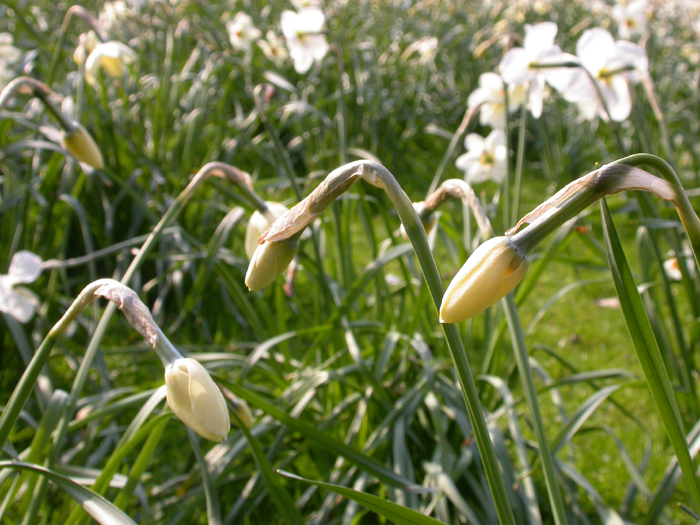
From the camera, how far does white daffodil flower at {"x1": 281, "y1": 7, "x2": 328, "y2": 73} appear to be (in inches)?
85.6

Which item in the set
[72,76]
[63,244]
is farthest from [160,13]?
[63,244]

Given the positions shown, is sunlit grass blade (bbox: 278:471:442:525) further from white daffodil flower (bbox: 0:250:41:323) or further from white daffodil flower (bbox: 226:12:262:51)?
white daffodil flower (bbox: 226:12:262:51)

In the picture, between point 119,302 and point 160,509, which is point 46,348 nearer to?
point 119,302

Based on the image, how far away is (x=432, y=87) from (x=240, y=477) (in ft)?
13.4

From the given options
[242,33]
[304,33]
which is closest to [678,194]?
[304,33]

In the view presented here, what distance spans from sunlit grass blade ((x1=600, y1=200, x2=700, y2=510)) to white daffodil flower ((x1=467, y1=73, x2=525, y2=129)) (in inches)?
Answer: 44.3

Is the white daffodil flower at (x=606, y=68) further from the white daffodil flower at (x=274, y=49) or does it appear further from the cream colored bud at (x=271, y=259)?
the white daffodil flower at (x=274, y=49)

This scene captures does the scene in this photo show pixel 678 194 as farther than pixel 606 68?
No

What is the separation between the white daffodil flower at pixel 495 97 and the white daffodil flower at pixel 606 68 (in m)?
0.31

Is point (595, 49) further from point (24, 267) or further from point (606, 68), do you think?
point (24, 267)

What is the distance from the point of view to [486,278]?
56 cm

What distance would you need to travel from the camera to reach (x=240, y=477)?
157 centimetres

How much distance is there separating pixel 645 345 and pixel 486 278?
30 centimetres

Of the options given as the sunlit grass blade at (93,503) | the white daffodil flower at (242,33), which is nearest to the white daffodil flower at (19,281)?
the sunlit grass blade at (93,503)
